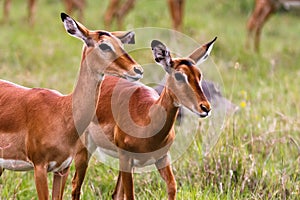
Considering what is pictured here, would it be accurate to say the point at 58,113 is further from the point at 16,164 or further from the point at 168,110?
the point at 168,110

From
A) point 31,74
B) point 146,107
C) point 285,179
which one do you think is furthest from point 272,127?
point 31,74

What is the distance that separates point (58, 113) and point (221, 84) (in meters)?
3.57

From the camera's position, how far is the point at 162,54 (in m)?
3.13

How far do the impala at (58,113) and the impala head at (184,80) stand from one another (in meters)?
0.18

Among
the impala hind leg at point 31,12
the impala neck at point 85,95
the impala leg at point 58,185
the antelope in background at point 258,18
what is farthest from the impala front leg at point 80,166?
the impala hind leg at point 31,12

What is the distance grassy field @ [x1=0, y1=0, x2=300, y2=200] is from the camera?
409 centimetres

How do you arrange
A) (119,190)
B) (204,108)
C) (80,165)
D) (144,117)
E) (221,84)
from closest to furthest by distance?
1. (204,108)
2. (144,117)
3. (80,165)
4. (119,190)
5. (221,84)

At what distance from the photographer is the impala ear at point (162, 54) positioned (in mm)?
3109

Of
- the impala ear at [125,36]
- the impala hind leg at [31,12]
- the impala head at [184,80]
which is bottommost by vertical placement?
the impala hind leg at [31,12]

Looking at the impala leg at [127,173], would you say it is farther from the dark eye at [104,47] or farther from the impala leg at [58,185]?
the dark eye at [104,47]

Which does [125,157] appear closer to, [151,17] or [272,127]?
[272,127]

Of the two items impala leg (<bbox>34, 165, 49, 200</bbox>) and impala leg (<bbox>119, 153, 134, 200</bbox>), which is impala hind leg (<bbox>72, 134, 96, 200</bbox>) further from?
impala leg (<bbox>34, 165, 49, 200</bbox>)

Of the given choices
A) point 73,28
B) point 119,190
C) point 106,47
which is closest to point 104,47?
point 106,47

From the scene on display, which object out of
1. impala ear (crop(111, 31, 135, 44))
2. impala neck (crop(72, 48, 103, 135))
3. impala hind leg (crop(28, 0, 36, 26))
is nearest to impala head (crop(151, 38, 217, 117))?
impala ear (crop(111, 31, 135, 44))
